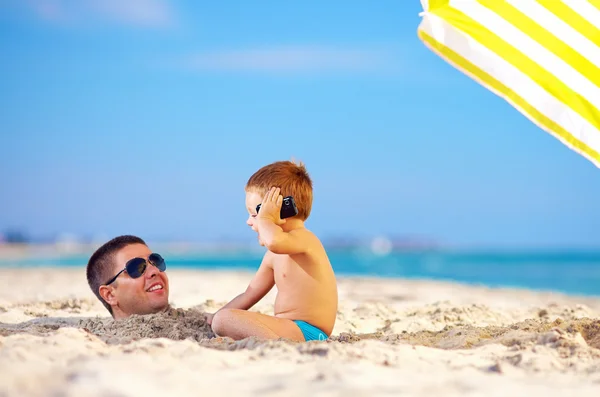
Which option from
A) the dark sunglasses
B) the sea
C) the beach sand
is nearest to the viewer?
the beach sand

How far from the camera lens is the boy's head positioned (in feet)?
12.1

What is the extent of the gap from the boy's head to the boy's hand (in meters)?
0.08

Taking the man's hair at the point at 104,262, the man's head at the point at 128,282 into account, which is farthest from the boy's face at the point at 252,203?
the man's hair at the point at 104,262

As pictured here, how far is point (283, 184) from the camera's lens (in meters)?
3.67

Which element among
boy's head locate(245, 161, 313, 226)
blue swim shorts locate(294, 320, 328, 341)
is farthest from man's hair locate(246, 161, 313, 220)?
blue swim shorts locate(294, 320, 328, 341)

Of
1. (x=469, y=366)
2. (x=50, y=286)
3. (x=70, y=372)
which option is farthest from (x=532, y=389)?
(x=50, y=286)

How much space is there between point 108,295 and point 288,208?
1477 mm

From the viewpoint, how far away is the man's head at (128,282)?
4.22m

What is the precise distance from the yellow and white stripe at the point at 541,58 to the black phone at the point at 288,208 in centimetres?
109

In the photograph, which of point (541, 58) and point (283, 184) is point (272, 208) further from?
point (541, 58)

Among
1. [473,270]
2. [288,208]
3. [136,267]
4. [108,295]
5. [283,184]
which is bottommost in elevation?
[473,270]

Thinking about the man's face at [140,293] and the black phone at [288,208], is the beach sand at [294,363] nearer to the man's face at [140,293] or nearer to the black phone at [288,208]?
the man's face at [140,293]

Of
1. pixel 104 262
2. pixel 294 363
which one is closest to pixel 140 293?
pixel 104 262

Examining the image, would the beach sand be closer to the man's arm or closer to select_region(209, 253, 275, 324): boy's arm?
select_region(209, 253, 275, 324): boy's arm
